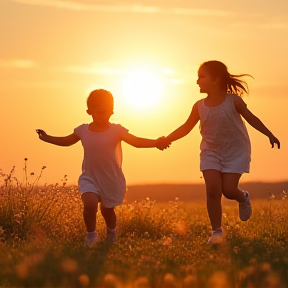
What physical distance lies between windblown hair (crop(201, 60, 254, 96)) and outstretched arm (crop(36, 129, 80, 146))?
2.02 metres

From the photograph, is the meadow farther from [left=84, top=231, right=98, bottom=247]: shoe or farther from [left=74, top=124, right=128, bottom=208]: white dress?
[left=74, top=124, right=128, bottom=208]: white dress

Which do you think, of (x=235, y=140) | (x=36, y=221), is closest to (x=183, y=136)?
(x=235, y=140)

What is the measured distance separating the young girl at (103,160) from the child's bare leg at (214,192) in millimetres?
990

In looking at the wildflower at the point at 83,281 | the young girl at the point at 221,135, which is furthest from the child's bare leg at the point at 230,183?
the wildflower at the point at 83,281

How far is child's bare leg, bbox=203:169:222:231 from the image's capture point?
31.3 feet

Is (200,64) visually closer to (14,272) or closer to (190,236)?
(190,236)

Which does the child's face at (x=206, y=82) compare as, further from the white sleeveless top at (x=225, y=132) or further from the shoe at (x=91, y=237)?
the shoe at (x=91, y=237)

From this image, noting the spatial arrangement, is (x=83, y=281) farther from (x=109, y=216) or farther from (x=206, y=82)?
(x=206, y=82)

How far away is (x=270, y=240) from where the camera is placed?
30.5ft

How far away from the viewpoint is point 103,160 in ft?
31.6

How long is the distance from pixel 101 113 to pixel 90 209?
1.30 metres

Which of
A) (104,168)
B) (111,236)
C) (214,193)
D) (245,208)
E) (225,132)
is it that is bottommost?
(111,236)

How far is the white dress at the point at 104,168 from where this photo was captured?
9641mm

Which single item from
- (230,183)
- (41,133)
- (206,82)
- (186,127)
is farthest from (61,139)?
(230,183)
